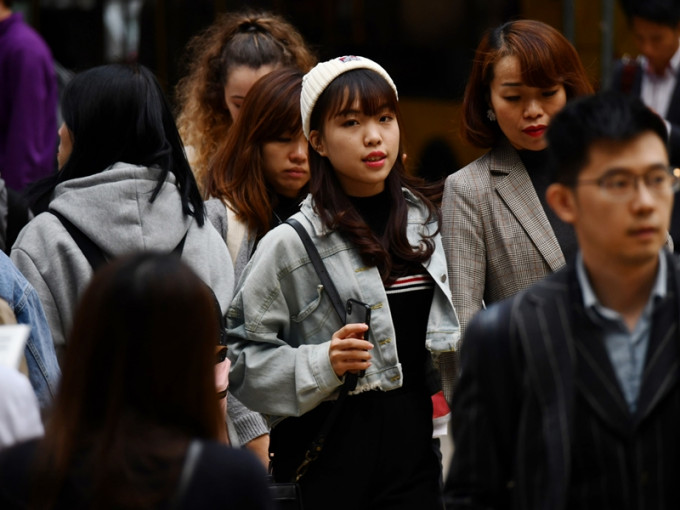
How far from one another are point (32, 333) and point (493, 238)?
159 cm

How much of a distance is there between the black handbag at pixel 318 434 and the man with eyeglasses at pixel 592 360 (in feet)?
4.33

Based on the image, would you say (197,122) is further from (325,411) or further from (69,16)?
(69,16)

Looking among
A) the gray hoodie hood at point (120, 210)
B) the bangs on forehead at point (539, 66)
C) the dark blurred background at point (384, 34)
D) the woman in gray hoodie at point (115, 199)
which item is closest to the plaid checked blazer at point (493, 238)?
the bangs on forehead at point (539, 66)

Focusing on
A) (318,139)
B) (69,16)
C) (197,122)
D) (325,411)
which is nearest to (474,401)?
(325,411)

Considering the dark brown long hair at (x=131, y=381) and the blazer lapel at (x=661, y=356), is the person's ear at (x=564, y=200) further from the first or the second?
the dark brown long hair at (x=131, y=381)

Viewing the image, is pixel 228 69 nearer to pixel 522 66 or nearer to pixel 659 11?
pixel 522 66

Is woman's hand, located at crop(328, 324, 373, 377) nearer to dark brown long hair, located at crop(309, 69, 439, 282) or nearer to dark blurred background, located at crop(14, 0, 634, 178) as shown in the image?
dark brown long hair, located at crop(309, 69, 439, 282)

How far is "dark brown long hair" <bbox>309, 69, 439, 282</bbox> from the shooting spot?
14.7ft

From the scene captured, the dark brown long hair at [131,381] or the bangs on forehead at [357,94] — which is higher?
the bangs on forehead at [357,94]

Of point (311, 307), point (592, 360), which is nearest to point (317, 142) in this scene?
point (311, 307)

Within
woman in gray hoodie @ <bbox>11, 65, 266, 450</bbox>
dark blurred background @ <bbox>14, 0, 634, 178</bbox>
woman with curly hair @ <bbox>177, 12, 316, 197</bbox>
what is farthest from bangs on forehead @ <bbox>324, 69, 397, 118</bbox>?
dark blurred background @ <bbox>14, 0, 634, 178</bbox>

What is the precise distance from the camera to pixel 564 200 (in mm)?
3141

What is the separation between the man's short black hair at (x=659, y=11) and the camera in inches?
303

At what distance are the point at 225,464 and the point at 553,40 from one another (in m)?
2.58
